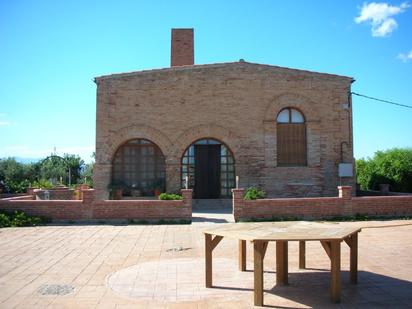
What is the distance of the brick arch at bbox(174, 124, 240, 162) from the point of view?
18281 millimetres

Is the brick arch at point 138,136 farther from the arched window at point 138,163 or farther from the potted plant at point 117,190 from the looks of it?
the potted plant at point 117,190

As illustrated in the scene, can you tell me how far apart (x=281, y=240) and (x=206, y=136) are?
1268cm

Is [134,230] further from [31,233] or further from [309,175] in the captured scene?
[309,175]

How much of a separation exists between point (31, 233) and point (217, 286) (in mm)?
7536

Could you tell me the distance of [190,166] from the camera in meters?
18.8

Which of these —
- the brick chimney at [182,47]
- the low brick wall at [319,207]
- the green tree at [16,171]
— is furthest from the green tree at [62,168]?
the low brick wall at [319,207]

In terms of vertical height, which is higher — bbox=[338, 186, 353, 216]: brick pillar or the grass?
bbox=[338, 186, 353, 216]: brick pillar

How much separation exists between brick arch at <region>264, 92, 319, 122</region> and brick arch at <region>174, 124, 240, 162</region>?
6.04ft

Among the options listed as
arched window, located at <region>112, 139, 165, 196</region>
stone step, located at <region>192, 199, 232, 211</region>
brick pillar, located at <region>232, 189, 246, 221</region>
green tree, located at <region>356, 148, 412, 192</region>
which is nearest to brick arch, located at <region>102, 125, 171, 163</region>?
arched window, located at <region>112, 139, 165, 196</region>

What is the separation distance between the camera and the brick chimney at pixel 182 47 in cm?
2410

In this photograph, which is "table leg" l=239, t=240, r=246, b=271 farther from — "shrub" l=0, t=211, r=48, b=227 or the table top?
"shrub" l=0, t=211, r=48, b=227

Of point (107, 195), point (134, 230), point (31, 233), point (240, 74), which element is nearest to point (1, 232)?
point (31, 233)

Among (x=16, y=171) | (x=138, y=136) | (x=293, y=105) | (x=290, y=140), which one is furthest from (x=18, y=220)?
(x=16, y=171)

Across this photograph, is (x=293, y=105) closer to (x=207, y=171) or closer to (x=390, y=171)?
(x=207, y=171)
